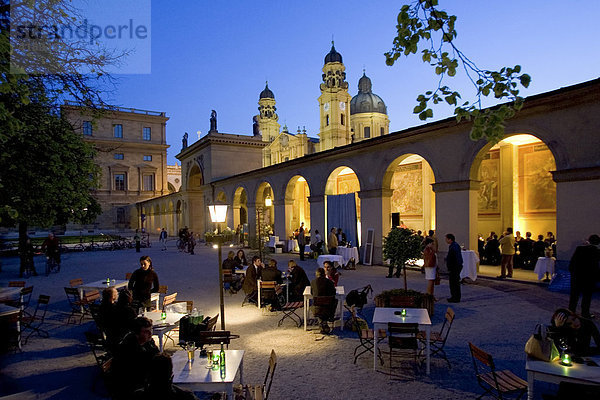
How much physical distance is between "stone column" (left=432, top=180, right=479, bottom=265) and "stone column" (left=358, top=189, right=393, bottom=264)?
2.67m

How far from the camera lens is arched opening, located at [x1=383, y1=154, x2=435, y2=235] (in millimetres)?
21000

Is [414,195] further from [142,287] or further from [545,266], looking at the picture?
[142,287]

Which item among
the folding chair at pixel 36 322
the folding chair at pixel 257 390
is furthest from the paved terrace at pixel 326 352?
the folding chair at pixel 257 390

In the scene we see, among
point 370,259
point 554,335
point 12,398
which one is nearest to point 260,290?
point 12,398

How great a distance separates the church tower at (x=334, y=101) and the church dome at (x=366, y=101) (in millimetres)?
7577

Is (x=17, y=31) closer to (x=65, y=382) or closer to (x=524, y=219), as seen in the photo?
(x=65, y=382)

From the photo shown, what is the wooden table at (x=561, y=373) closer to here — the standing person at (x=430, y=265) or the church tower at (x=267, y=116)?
the standing person at (x=430, y=265)

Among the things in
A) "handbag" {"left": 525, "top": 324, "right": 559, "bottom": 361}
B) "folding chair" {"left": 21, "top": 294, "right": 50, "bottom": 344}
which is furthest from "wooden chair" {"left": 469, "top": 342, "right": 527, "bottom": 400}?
"folding chair" {"left": 21, "top": 294, "right": 50, "bottom": 344}

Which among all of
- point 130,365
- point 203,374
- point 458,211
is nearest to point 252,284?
point 203,374

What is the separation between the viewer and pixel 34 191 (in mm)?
10047

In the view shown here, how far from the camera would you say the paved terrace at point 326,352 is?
16.5 ft

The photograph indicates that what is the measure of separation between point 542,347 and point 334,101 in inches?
2074

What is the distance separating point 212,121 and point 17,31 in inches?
1196

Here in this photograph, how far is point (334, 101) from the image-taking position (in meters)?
54.2
